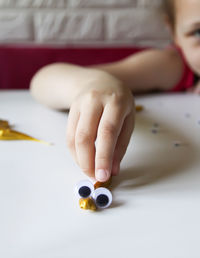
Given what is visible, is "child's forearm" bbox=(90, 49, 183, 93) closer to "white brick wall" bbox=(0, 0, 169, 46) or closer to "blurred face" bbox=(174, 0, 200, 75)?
"blurred face" bbox=(174, 0, 200, 75)

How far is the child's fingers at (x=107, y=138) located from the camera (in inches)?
12.3

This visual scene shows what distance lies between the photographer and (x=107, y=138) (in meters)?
0.33

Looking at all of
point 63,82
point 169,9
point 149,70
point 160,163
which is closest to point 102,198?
point 160,163

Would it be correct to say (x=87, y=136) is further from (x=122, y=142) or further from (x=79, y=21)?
(x=79, y=21)

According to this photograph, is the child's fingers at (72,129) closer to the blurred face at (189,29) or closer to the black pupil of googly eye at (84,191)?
the black pupil of googly eye at (84,191)

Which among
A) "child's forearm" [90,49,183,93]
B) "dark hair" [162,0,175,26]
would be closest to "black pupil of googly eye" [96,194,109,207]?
"child's forearm" [90,49,183,93]

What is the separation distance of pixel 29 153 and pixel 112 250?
0.71ft

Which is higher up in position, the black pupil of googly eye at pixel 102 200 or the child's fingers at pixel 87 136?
the child's fingers at pixel 87 136

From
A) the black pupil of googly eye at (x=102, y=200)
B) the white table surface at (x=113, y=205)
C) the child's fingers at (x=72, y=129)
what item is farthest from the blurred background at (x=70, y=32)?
the black pupil of googly eye at (x=102, y=200)

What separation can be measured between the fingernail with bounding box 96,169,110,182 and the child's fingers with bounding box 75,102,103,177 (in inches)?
0.9

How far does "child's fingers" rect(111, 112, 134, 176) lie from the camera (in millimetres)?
337

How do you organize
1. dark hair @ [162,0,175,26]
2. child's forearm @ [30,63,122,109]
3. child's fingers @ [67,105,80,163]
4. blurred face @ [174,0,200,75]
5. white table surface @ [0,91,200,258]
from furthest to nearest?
dark hair @ [162,0,175,26] → blurred face @ [174,0,200,75] → child's forearm @ [30,63,122,109] → child's fingers @ [67,105,80,163] → white table surface @ [0,91,200,258]

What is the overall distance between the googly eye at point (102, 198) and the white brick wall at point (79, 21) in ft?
2.68

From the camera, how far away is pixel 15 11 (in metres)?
0.98
